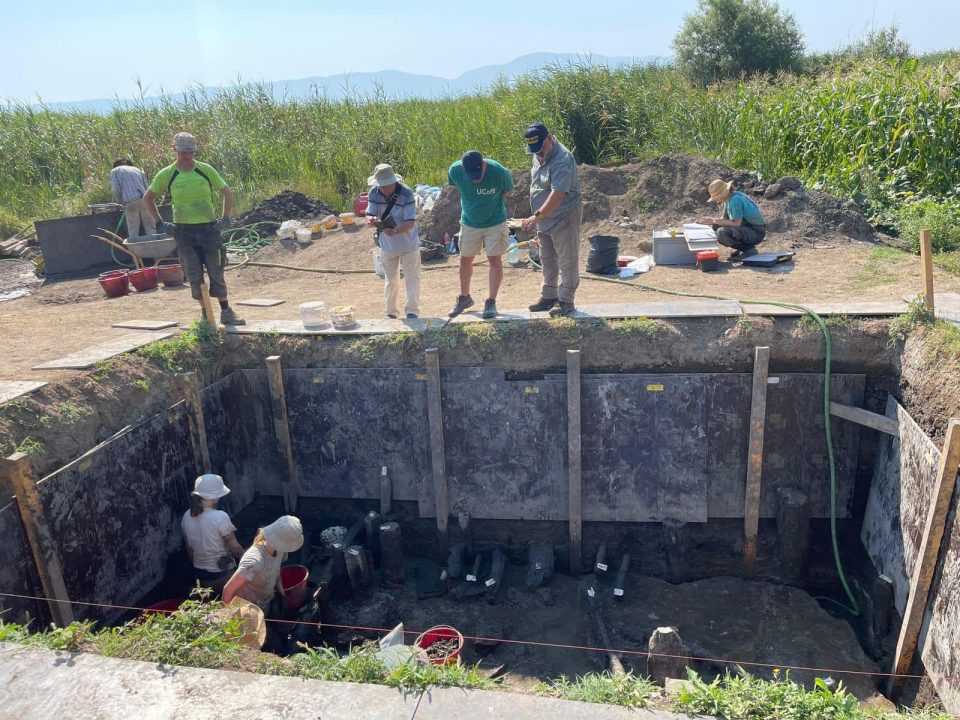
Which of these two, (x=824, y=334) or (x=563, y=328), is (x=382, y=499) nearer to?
(x=563, y=328)

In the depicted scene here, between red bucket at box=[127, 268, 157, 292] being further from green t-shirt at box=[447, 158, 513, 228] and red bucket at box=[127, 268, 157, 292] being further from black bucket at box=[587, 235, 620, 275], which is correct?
black bucket at box=[587, 235, 620, 275]

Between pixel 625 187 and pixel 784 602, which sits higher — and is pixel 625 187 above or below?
above

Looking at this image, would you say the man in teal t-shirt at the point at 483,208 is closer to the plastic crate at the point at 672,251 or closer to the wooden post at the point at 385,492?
the wooden post at the point at 385,492

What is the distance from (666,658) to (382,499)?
351 centimetres

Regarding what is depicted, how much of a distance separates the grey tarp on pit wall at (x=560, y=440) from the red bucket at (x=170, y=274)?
12.4ft

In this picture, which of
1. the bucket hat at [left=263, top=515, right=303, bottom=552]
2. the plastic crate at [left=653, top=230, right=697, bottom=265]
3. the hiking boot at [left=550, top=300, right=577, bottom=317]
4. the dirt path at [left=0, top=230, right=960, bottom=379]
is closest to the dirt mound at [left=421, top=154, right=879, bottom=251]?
the dirt path at [left=0, top=230, right=960, bottom=379]

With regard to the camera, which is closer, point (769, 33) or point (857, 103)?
point (857, 103)

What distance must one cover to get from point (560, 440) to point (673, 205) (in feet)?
20.0

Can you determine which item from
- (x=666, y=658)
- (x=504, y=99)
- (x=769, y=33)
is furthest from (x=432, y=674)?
(x=769, y=33)

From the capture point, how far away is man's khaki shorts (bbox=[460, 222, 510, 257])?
24.3 ft

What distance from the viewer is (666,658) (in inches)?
210

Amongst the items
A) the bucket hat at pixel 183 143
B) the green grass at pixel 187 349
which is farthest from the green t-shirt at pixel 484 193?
the green grass at pixel 187 349

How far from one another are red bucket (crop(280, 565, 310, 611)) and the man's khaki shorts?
3598 millimetres

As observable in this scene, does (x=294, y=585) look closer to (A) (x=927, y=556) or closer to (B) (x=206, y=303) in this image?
(B) (x=206, y=303)
